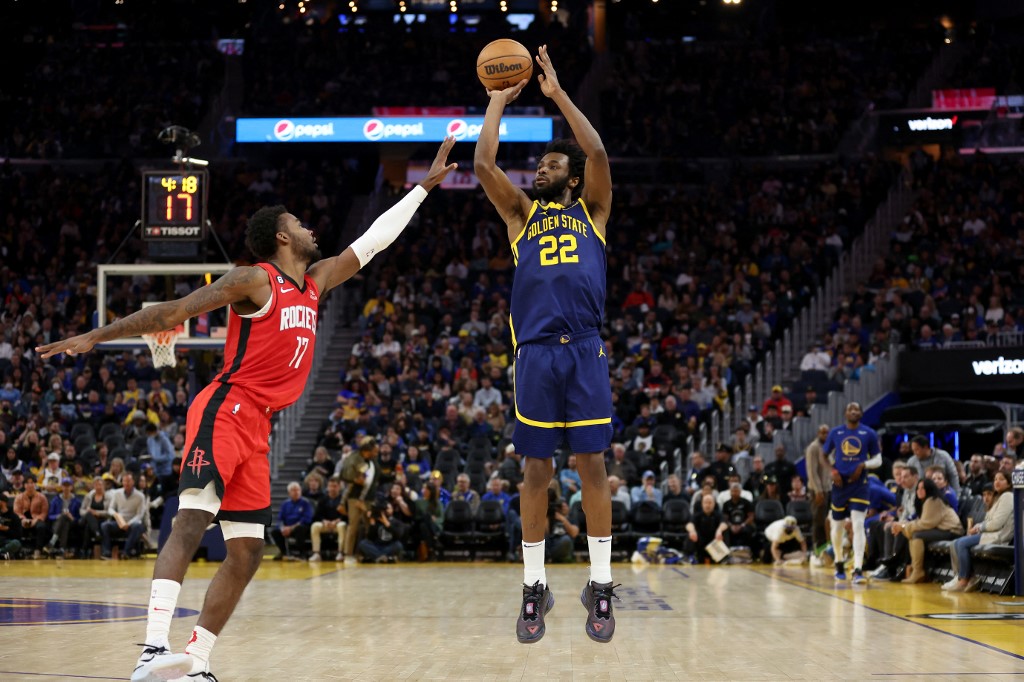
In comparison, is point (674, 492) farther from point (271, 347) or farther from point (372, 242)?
point (271, 347)

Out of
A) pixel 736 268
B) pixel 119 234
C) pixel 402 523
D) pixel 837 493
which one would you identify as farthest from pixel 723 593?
pixel 119 234

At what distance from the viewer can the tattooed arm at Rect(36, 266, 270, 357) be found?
5754mm

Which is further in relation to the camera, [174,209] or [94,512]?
[94,512]

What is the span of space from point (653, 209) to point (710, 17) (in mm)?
10332

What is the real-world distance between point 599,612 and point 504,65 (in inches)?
120

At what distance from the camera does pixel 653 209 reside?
30.1 meters

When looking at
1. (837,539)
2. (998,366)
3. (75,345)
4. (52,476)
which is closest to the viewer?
(75,345)

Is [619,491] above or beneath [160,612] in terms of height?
beneath

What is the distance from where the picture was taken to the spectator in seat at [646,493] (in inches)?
751

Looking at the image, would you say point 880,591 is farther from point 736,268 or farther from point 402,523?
point 736,268

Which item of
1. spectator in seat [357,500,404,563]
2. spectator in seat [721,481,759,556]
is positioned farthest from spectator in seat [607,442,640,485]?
spectator in seat [357,500,404,563]

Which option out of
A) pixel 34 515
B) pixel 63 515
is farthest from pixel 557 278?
pixel 34 515

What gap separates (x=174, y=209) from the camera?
17.3 m

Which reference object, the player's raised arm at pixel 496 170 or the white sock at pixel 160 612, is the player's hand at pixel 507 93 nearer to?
the player's raised arm at pixel 496 170
